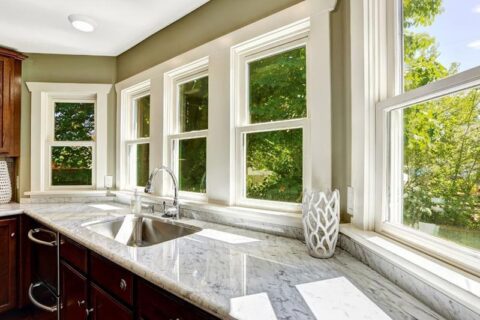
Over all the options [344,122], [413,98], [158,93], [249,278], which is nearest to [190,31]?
[158,93]

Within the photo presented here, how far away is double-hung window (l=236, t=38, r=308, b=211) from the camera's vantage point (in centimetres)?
A: 160

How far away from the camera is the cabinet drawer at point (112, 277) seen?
1.21 meters

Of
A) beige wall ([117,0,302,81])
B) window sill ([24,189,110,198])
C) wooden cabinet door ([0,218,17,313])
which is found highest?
beige wall ([117,0,302,81])

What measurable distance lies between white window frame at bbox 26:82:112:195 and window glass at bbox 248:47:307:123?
188 centimetres

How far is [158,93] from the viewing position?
2422mm

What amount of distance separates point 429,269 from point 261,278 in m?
0.51

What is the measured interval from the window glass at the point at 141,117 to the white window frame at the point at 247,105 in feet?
4.10

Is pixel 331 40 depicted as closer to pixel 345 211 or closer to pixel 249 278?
pixel 345 211

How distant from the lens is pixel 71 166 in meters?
2.94

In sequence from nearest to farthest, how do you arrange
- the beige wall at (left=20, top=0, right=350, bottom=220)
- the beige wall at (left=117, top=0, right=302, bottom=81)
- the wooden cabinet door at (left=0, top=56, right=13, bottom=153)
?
the beige wall at (left=20, top=0, right=350, bottom=220) < the beige wall at (left=117, top=0, right=302, bottom=81) < the wooden cabinet door at (left=0, top=56, right=13, bottom=153)

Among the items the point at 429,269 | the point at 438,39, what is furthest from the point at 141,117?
the point at 429,269

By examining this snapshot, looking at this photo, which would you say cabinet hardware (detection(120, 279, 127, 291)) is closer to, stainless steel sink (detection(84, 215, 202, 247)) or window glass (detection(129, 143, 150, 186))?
stainless steel sink (detection(84, 215, 202, 247))

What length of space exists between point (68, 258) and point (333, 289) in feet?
5.38

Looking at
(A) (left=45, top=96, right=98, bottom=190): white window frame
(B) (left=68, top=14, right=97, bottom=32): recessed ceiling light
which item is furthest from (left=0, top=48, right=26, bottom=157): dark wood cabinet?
(B) (left=68, top=14, right=97, bottom=32): recessed ceiling light
